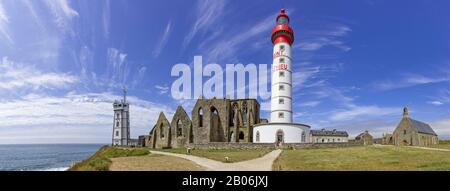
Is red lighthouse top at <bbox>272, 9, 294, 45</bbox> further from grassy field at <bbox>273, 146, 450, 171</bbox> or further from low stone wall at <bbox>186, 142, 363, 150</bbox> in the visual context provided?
grassy field at <bbox>273, 146, 450, 171</bbox>

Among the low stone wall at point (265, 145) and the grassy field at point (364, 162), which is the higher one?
the grassy field at point (364, 162)

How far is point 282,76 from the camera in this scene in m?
39.5

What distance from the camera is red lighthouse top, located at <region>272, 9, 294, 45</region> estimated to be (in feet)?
133

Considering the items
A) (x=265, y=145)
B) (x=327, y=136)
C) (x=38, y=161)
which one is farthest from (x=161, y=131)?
(x=327, y=136)

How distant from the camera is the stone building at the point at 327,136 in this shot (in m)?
58.0

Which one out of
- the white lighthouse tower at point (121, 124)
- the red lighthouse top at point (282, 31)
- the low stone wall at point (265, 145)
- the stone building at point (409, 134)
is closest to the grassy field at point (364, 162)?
the low stone wall at point (265, 145)

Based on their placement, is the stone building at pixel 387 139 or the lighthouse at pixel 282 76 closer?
the lighthouse at pixel 282 76

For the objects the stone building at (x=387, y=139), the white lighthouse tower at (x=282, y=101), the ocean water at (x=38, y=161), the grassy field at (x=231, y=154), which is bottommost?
the ocean water at (x=38, y=161)

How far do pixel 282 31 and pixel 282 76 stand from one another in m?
7.00

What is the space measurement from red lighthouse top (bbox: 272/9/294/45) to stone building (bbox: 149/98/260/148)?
1438cm

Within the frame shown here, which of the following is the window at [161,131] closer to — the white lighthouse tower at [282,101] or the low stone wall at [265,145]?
the low stone wall at [265,145]
